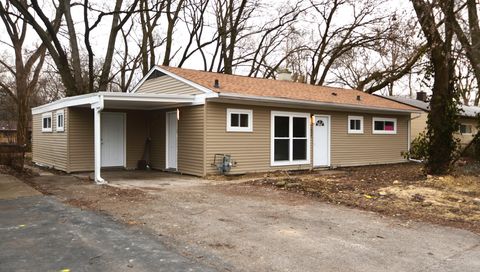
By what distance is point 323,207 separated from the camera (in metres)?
7.98

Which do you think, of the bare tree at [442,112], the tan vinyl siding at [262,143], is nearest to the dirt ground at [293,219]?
the bare tree at [442,112]

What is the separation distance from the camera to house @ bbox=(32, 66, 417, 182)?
1232 cm

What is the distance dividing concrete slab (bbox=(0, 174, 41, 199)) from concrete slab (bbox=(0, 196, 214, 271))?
1785 mm

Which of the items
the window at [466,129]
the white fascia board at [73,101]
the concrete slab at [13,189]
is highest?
the white fascia board at [73,101]

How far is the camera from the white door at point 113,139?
14.2 meters

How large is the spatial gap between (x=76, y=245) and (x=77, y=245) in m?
0.01

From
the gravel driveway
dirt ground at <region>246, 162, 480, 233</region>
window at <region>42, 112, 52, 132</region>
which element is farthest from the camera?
window at <region>42, 112, 52, 132</region>

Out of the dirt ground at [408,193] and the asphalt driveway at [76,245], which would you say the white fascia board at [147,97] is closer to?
the dirt ground at [408,193]

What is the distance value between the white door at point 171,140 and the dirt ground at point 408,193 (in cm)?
333

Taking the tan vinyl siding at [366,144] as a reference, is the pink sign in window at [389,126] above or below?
above

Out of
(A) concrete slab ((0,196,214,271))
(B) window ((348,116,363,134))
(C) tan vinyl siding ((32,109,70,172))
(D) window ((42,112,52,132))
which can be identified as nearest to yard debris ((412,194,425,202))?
(A) concrete slab ((0,196,214,271))

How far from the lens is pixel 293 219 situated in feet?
22.5

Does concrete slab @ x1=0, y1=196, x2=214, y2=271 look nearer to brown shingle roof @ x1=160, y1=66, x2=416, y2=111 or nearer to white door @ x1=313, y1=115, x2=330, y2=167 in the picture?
brown shingle roof @ x1=160, y1=66, x2=416, y2=111

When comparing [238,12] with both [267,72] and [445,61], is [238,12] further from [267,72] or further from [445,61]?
[445,61]
